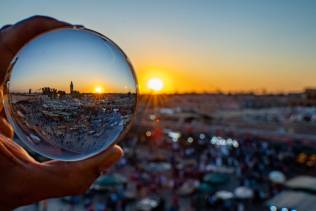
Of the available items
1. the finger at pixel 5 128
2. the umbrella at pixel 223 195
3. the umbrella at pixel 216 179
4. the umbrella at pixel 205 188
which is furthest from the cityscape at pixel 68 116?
the umbrella at pixel 216 179

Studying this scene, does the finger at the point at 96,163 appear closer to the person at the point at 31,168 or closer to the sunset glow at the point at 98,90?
the person at the point at 31,168

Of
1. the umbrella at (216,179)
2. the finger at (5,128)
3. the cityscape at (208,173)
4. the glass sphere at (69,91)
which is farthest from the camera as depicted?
the umbrella at (216,179)

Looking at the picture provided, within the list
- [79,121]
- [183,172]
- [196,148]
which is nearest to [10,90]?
[79,121]

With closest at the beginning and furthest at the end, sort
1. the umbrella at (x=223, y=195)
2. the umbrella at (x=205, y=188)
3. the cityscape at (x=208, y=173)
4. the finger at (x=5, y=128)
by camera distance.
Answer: the finger at (x=5, y=128) < the cityscape at (x=208, y=173) < the umbrella at (x=223, y=195) < the umbrella at (x=205, y=188)

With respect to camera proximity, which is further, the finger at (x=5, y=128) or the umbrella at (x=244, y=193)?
the umbrella at (x=244, y=193)

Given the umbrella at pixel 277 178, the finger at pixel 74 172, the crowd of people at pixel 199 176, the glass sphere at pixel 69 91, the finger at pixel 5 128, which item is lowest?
the crowd of people at pixel 199 176

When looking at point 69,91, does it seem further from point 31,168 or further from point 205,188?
point 205,188

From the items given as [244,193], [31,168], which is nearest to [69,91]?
[31,168]

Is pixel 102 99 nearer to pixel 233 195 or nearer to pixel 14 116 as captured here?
pixel 14 116
